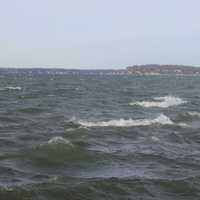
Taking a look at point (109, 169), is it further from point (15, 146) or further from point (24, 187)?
point (15, 146)

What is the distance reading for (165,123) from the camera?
21875 mm

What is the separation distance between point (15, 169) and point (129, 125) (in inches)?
392

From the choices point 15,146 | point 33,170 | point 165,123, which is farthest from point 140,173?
point 165,123

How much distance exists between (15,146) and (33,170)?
3.14 metres

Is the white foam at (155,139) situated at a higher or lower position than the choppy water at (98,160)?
lower

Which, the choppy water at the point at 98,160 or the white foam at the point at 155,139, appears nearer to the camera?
the choppy water at the point at 98,160

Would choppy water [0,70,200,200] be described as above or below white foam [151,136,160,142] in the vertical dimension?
above

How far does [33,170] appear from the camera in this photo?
1129cm

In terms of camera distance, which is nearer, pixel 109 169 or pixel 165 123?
pixel 109 169

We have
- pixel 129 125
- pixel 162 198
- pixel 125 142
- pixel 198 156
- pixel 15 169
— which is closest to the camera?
pixel 162 198

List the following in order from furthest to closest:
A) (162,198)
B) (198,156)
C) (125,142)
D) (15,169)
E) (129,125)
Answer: (129,125) < (125,142) < (198,156) < (15,169) < (162,198)

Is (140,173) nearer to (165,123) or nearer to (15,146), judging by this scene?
(15,146)

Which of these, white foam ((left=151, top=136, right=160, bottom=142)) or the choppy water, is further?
white foam ((left=151, top=136, right=160, bottom=142))

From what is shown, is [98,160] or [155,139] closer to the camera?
[98,160]
